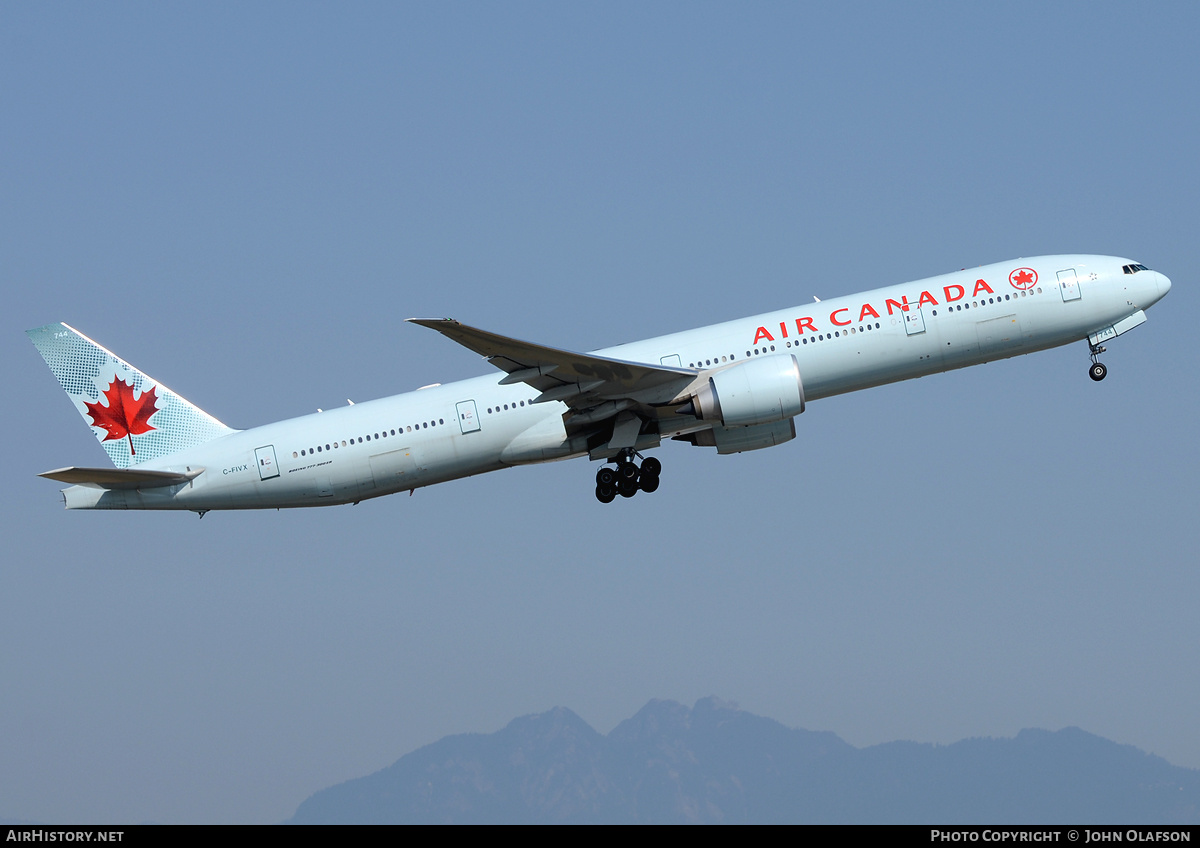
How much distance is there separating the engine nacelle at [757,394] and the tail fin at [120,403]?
50.0 feet

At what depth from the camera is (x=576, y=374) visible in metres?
35.7

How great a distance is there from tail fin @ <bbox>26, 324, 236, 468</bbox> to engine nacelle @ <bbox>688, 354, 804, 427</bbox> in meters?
15.2

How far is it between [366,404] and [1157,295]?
23267 mm

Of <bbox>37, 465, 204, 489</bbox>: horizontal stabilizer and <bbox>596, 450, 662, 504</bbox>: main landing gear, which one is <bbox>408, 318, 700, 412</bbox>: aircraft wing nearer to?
<bbox>596, 450, 662, 504</bbox>: main landing gear

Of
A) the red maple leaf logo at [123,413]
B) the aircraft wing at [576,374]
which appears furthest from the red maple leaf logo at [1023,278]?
the red maple leaf logo at [123,413]

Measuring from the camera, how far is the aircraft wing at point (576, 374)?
33750mm

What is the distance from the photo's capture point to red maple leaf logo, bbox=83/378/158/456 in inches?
1608

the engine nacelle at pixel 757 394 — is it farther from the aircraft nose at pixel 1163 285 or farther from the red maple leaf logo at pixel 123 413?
the red maple leaf logo at pixel 123 413

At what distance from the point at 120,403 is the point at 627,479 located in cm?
1627

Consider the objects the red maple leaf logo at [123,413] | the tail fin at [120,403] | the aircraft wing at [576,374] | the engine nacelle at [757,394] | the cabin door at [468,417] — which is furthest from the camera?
the red maple leaf logo at [123,413]

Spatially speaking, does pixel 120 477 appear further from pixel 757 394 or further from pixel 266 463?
pixel 757 394

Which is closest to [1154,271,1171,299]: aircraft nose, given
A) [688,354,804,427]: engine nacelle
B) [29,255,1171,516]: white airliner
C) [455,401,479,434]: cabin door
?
[29,255,1171,516]: white airliner
